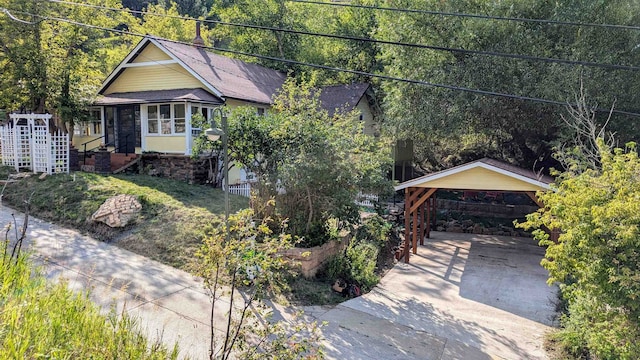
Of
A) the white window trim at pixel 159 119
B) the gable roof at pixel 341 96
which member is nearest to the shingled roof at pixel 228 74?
the white window trim at pixel 159 119

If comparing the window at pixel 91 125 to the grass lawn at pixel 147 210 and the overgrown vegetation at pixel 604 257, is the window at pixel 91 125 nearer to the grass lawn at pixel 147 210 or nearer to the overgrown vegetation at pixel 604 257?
the grass lawn at pixel 147 210

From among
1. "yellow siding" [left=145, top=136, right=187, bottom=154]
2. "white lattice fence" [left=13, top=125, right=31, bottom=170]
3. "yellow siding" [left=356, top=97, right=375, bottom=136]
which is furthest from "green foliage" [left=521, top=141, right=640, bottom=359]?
"yellow siding" [left=356, top=97, right=375, bottom=136]

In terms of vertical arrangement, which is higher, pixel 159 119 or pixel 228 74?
pixel 228 74

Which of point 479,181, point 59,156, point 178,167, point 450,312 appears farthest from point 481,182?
point 59,156

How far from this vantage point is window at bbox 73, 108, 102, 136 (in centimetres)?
1780

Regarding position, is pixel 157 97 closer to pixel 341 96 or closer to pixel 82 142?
pixel 82 142

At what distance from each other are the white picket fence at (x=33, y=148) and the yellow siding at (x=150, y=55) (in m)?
5.47

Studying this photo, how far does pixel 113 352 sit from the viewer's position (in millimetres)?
3459

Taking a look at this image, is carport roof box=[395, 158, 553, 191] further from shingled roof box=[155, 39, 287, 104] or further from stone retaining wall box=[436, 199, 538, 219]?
shingled roof box=[155, 39, 287, 104]

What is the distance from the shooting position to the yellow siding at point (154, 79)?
1616cm

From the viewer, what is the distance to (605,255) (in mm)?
4918

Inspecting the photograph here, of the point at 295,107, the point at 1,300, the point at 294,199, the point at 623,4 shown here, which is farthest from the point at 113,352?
the point at 623,4

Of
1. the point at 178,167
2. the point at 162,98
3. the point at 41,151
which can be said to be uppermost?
the point at 162,98

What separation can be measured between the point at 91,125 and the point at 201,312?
53.3 ft
